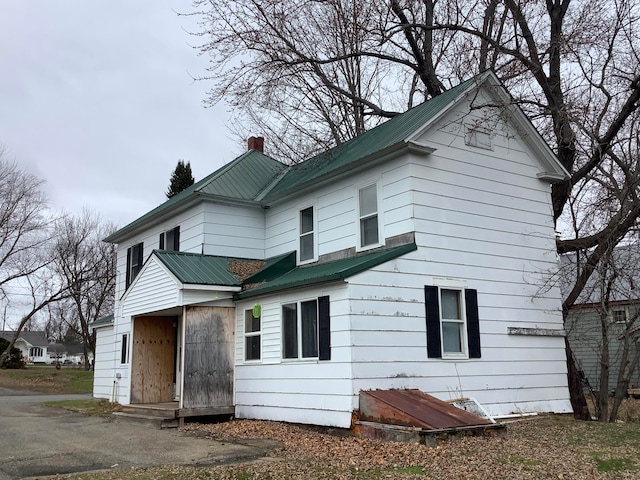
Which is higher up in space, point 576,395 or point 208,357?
point 208,357

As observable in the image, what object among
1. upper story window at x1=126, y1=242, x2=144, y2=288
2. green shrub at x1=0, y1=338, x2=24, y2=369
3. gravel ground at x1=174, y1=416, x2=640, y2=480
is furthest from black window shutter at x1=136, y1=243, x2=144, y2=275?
green shrub at x1=0, y1=338, x2=24, y2=369

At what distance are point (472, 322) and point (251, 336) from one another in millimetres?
5129

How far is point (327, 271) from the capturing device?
12688 mm

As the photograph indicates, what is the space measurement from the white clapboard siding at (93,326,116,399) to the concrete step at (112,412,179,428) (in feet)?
16.9

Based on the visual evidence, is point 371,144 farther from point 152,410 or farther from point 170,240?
point 152,410

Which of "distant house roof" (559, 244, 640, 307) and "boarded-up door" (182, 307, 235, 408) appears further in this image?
"distant house roof" (559, 244, 640, 307)

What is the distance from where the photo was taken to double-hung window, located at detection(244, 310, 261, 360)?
1407cm

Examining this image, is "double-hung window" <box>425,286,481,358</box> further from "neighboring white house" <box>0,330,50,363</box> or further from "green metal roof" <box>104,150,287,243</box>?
"neighboring white house" <box>0,330,50,363</box>

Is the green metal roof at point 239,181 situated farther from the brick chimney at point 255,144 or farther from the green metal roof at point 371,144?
the brick chimney at point 255,144

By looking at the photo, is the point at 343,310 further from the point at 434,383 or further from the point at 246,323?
the point at 246,323

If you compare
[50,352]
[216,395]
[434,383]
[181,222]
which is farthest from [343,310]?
[50,352]

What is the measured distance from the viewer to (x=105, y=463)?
888 centimetres

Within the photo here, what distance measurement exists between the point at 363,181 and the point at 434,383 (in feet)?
15.5

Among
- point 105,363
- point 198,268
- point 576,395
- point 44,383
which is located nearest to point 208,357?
point 198,268
